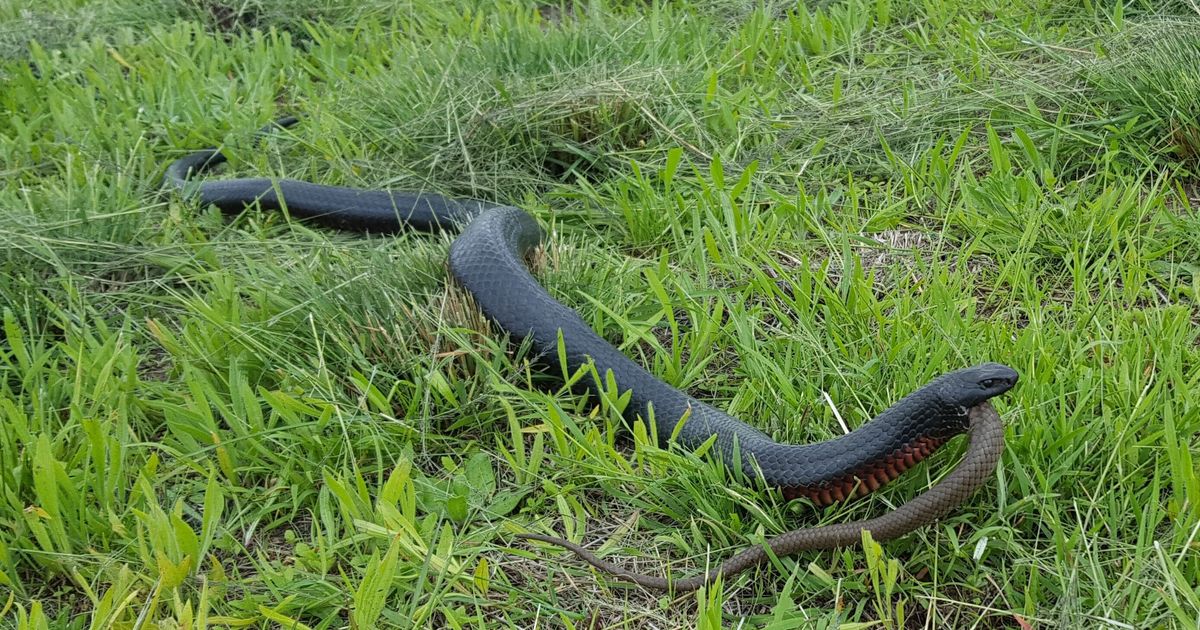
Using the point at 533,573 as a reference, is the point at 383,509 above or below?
above

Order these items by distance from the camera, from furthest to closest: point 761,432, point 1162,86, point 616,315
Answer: point 1162,86 < point 616,315 < point 761,432

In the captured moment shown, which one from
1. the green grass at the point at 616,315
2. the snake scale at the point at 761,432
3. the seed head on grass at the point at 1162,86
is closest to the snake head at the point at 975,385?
the snake scale at the point at 761,432

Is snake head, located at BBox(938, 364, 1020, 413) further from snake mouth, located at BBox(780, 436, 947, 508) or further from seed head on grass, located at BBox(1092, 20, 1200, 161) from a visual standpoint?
seed head on grass, located at BBox(1092, 20, 1200, 161)

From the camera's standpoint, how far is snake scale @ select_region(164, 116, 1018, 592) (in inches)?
79.7

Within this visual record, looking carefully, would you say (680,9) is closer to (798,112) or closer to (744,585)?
(798,112)

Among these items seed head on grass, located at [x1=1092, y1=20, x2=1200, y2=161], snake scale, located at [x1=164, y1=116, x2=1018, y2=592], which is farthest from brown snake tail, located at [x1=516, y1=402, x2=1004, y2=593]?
seed head on grass, located at [x1=1092, y1=20, x2=1200, y2=161]

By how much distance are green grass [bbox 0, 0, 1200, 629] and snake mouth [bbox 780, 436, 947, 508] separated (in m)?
0.05

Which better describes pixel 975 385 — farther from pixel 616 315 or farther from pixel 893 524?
pixel 616 315

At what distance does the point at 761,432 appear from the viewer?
236 cm

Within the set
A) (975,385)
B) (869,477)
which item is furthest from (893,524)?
(975,385)

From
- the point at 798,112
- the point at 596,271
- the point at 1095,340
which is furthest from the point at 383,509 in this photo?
the point at 798,112

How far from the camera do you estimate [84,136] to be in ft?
13.2

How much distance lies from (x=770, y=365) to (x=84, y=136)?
2828 millimetres

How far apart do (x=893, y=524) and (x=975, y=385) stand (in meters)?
0.31
